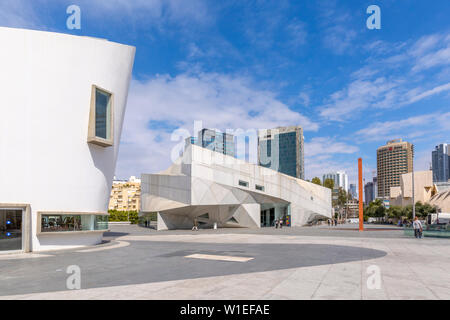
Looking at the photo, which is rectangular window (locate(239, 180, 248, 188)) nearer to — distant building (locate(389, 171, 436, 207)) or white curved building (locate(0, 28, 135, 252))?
white curved building (locate(0, 28, 135, 252))

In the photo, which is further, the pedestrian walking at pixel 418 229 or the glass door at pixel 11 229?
the pedestrian walking at pixel 418 229

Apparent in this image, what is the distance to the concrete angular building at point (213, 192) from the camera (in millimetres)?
37875

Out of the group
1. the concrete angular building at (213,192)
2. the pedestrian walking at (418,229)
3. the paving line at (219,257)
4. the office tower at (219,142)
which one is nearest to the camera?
the paving line at (219,257)

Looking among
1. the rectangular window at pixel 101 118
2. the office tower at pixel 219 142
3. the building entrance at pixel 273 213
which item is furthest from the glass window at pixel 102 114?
the office tower at pixel 219 142

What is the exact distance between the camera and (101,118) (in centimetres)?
1933

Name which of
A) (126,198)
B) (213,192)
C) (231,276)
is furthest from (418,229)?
(126,198)

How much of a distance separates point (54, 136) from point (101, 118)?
9.83ft

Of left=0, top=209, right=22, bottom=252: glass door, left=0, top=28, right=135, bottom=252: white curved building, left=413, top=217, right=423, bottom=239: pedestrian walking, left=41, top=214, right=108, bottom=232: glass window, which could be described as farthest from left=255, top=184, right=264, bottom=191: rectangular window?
left=0, top=209, right=22, bottom=252: glass door

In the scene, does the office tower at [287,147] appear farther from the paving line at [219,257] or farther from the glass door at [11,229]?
the paving line at [219,257]

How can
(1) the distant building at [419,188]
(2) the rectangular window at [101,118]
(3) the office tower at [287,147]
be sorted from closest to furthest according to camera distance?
(2) the rectangular window at [101,118]
(1) the distant building at [419,188]
(3) the office tower at [287,147]

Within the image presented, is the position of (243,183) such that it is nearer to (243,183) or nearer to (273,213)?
(243,183)

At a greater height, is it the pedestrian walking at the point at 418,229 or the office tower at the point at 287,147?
the office tower at the point at 287,147

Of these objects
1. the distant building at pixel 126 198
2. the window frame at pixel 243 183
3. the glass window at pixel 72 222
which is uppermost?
the window frame at pixel 243 183
